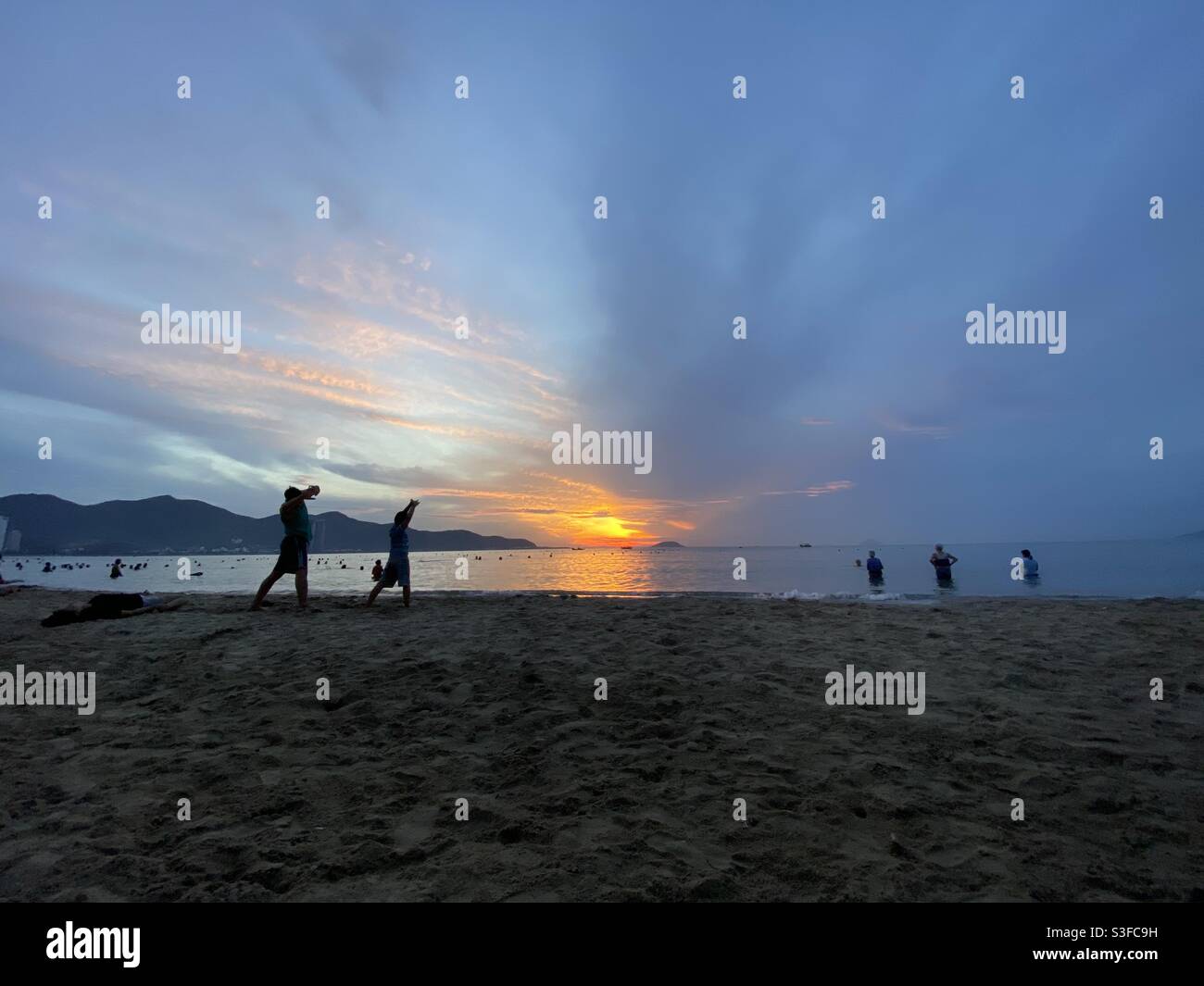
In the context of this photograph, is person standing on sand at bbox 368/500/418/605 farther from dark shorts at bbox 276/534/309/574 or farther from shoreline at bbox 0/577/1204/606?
dark shorts at bbox 276/534/309/574

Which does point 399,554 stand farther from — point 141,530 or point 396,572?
point 141,530

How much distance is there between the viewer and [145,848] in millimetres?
3424

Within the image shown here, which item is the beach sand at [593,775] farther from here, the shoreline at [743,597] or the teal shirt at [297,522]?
the shoreline at [743,597]

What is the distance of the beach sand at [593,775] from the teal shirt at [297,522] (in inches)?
135

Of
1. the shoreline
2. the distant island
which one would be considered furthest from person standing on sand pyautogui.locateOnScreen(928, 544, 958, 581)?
the distant island

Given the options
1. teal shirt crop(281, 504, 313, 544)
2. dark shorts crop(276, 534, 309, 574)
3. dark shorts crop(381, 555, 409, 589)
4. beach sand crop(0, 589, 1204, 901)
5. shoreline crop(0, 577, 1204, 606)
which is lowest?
shoreline crop(0, 577, 1204, 606)

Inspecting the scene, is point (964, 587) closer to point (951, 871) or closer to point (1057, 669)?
point (1057, 669)

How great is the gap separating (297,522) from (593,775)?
10.4m

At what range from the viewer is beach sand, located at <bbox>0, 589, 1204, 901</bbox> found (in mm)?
3172

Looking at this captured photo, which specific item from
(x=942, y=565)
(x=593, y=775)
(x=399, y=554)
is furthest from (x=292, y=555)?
(x=942, y=565)

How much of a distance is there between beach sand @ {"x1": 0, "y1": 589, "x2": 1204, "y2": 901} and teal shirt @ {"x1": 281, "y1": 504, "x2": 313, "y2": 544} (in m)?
3.43

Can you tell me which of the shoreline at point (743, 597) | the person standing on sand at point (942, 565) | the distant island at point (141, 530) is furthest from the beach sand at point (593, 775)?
the distant island at point (141, 530)

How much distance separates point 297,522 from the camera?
12.2 m
